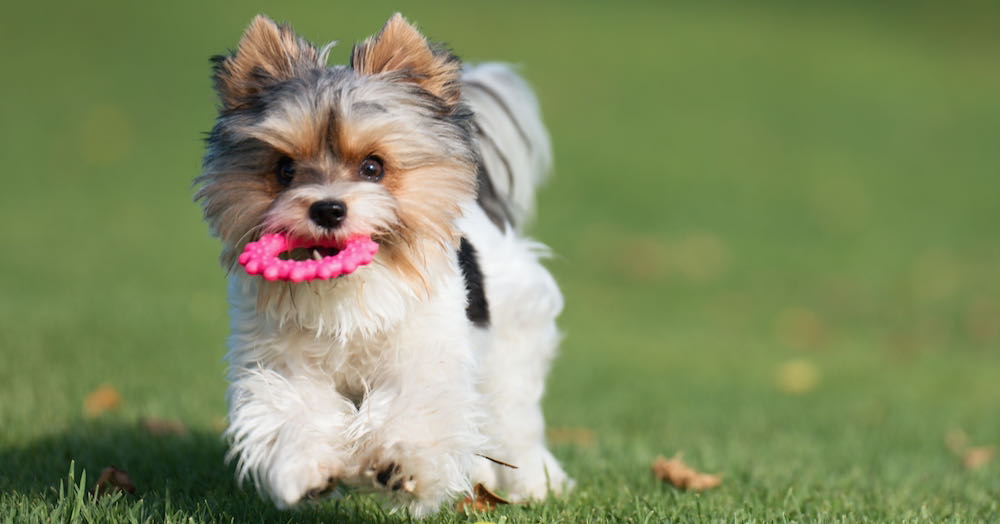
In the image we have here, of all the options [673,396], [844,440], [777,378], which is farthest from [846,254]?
[844,440]

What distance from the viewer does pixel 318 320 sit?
3697 millimetres

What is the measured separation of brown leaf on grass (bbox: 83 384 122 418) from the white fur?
240cm

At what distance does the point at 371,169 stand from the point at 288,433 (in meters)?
0.89

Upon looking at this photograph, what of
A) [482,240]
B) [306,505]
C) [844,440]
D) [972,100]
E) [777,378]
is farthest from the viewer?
[972,100]

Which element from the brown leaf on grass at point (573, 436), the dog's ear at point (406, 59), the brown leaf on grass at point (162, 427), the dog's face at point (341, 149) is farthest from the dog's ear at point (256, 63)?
the brown leaf on grass at point (573, 436)

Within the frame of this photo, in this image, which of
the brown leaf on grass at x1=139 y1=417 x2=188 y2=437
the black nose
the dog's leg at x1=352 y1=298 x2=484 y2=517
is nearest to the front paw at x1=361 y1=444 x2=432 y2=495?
the dog's leg at x1=352 y1=298 x2=484 y2=517

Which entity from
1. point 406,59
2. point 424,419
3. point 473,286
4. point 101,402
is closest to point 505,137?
point 473,286

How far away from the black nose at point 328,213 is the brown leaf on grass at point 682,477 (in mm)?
2201

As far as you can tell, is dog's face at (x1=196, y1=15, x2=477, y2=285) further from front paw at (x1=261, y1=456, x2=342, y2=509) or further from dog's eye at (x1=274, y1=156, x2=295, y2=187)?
front paw at (x1=261, y1=456, x2=342, y2=509)

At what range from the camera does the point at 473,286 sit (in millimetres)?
4242

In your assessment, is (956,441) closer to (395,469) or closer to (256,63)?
(395,469)

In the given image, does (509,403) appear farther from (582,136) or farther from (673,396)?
(582,136)

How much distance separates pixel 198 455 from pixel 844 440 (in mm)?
3786

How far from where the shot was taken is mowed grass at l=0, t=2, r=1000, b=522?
Answer: 5.06m
